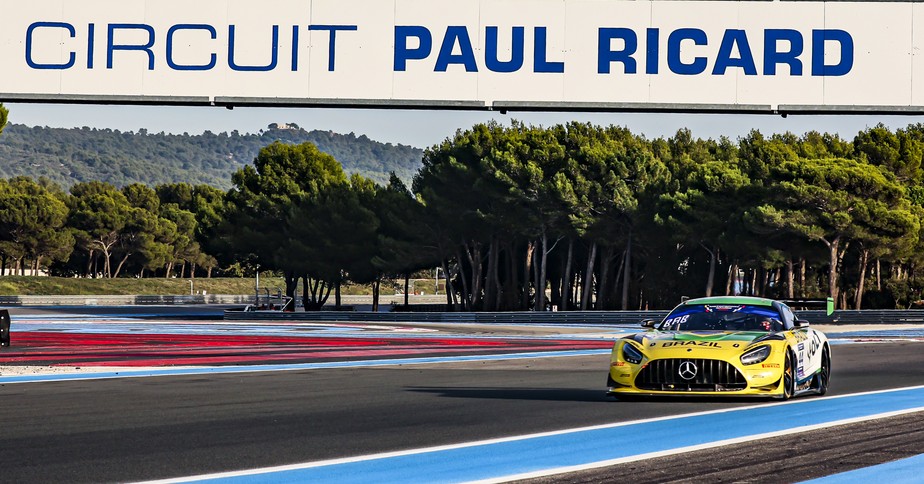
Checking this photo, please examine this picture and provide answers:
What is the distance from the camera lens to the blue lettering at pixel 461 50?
2220cm

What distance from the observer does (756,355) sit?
44.1ft

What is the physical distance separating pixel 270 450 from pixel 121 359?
1517 centimetres

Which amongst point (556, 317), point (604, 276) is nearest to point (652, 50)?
point (556, 317)

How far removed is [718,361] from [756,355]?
0.41m

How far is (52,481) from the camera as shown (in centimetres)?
816

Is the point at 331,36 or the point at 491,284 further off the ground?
the point at 331,36

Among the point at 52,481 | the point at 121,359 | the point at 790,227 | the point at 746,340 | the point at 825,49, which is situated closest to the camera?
the point at 52,481

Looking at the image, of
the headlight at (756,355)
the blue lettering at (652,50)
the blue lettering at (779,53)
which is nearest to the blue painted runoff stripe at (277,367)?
the blue lettering at (652,50)

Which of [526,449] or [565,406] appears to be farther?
[565,406]

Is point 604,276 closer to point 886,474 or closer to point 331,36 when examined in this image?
point 331,36

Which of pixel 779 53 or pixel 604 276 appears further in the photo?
pixel 604 276

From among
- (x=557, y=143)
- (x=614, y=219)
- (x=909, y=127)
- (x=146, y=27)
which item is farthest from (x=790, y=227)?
(x=146, y=27)

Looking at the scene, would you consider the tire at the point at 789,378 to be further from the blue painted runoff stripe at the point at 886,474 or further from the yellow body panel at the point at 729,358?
the blue painted runoff stripe at the point at 886,474

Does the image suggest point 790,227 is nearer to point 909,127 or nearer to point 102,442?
point 909,127
